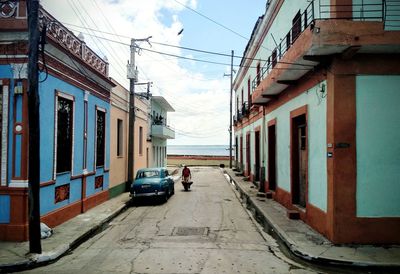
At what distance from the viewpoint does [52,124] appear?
9.74 m

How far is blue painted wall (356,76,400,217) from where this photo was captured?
7793mm

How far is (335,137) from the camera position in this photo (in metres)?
7.86

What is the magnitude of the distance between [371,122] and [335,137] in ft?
2.83

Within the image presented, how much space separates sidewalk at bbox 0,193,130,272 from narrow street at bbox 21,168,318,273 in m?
0.22

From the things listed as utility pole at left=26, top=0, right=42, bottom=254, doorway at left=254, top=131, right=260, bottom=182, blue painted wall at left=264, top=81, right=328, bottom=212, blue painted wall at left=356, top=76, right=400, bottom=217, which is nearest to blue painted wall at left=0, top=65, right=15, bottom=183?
utility pole at left=26, top=0, right=42, bottom=254

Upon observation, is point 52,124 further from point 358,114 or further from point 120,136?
point 120,136

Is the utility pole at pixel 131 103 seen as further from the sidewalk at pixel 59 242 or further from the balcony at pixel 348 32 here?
the balcony at pixel 348 32

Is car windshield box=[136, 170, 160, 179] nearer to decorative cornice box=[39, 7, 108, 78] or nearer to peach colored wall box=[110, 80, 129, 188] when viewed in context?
peach colored wall box=[110, 80, 129, 188]

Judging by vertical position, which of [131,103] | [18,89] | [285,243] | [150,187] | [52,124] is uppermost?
[131,103]

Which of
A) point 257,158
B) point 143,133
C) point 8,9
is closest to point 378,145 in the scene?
point 8,9

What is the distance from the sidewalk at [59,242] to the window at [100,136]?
2203mm

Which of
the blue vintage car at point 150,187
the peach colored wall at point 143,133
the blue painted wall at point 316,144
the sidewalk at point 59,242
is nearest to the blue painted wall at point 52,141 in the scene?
the sidewalk at point 59,242

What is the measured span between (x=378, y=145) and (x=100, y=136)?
10.3m

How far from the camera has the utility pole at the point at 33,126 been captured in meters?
7.25
